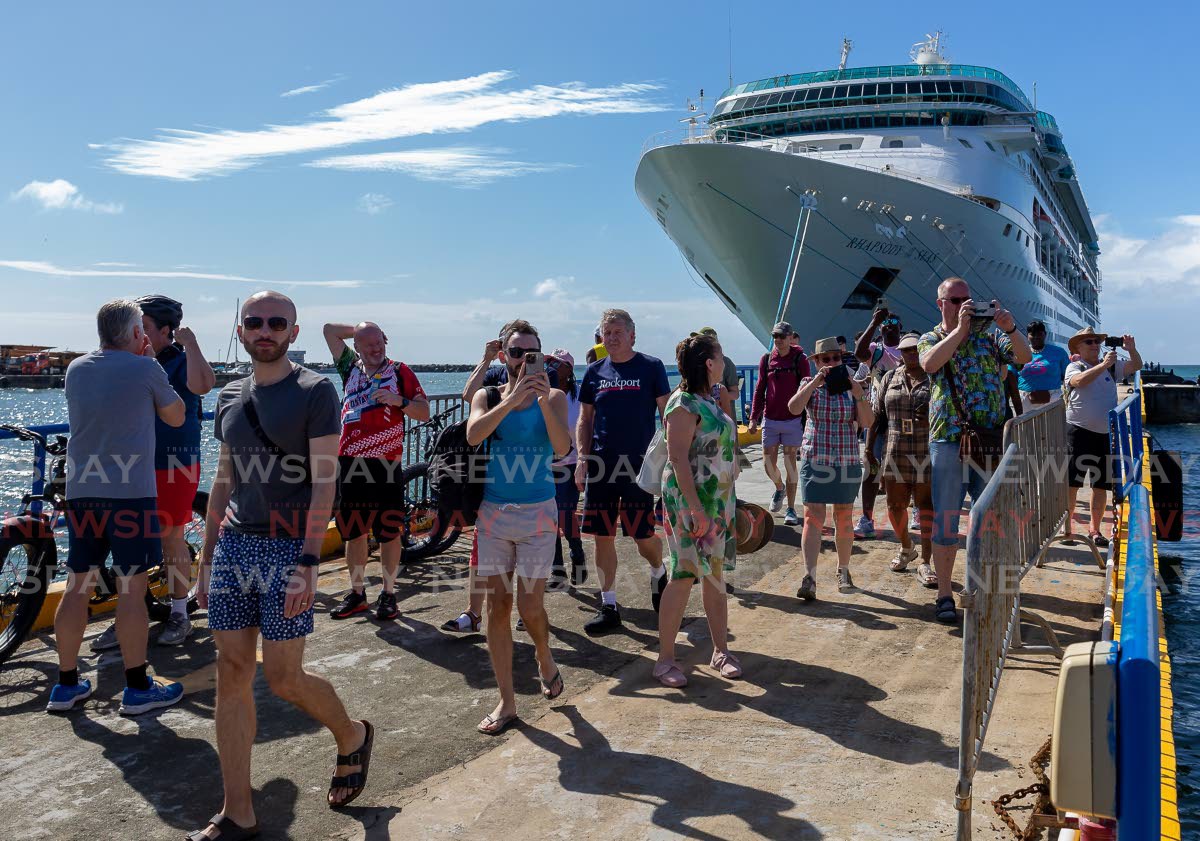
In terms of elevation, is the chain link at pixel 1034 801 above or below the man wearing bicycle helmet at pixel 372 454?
below

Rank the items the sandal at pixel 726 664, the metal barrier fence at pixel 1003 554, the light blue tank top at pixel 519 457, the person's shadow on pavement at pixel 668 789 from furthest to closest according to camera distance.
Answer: the sandal at pixel 726 664, the light blue tank top at pixel 519 457, the person's shadow on pavement at pixel 668 789, the metal barrier fence at pixel 1003 554

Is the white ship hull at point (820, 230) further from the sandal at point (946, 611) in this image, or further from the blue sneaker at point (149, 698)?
the blue sneaker at point (149, 698)

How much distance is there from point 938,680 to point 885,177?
71.1ft

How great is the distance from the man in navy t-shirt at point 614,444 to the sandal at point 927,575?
210 cm

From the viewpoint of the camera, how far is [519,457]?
4.08m

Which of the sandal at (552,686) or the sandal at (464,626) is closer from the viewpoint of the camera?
the sandal at (552,686)

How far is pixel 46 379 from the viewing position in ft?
310

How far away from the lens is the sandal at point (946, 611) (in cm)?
541

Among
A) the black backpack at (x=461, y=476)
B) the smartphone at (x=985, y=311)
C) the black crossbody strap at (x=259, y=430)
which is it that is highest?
the smartphone at (x=985, y=311)

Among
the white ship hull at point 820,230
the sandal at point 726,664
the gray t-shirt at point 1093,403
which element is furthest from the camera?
the white ship hull at point 820,230

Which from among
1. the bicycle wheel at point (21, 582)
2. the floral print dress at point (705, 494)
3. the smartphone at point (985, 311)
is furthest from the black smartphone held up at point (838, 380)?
the bicycle wheel at point (21, 582)

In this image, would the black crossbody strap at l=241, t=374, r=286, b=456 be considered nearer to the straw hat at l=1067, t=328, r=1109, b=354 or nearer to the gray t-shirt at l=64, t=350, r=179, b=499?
the gray t-shirt at l=64, t=350, r=179, b=499

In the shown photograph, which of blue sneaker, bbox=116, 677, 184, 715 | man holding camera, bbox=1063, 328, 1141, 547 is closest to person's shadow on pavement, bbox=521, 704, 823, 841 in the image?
blue sneaker, bbox=116, 677, 184, 715

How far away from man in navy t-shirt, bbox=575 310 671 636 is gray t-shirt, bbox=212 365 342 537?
96.3 inches
